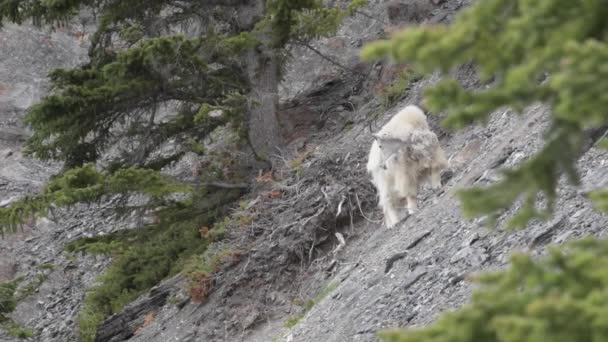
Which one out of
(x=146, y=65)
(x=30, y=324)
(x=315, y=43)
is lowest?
(x=30, y=324)

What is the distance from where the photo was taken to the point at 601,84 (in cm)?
327

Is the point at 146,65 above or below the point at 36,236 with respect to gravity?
above

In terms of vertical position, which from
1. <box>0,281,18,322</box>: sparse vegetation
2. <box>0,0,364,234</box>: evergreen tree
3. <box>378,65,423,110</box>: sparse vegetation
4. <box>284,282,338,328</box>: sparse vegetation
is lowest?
<box>284,282,338,328</box>: sparse vegetation

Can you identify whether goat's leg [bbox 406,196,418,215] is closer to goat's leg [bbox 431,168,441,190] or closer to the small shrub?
goat's leg [bbox 431,168,441,190]

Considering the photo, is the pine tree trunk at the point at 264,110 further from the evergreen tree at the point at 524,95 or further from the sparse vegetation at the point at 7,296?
the evergreen tree at the point at 524,95

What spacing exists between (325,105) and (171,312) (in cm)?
688

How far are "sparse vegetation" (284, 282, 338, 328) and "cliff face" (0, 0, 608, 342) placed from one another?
0.10 feet

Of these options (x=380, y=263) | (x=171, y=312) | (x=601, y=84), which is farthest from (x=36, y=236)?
(x=601, y=84)

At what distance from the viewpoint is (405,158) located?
12391mm

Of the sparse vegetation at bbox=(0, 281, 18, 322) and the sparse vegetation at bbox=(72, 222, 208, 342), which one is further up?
the sparse vegetation at bbox=(0, 281, 18, 322)

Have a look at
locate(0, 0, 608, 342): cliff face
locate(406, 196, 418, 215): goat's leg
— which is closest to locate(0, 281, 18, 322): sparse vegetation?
locate(0, 0, 608, 342): cliff face

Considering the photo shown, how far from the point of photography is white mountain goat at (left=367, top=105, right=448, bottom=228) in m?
12.4

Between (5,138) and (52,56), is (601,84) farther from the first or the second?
(52,56)

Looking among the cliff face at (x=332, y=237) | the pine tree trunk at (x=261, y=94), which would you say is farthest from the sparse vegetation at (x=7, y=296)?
the pine tree trunk at (x=261, y=94)
